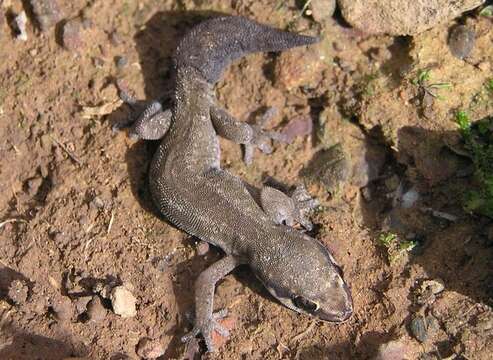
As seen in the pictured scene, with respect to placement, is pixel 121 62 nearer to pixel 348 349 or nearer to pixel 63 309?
pixel 63 309

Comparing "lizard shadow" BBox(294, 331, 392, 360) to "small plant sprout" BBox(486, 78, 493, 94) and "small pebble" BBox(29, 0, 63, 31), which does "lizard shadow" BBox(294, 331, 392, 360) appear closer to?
"small plant sprout" BBox(486, 78, 493, 94)

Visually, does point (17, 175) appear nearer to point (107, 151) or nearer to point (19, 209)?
point (19, 209)

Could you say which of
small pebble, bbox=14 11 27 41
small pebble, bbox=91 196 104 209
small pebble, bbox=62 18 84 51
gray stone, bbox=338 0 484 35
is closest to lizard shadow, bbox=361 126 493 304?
gray stone, bbox=338 0 484 35

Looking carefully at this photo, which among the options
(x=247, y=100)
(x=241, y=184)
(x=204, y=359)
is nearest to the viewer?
(x=204, y=359)

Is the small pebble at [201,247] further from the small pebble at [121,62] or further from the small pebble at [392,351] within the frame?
the small pebble at [121,62]

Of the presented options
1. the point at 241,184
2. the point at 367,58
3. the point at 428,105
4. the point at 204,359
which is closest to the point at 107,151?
the point at 241,184

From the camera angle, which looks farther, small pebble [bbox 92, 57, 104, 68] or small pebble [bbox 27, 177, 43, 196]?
small pebble [bbox 92, 57, 104, 68]
